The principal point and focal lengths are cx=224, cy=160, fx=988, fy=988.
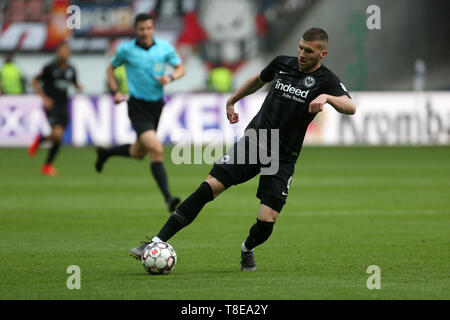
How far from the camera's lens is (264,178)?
7.78 m

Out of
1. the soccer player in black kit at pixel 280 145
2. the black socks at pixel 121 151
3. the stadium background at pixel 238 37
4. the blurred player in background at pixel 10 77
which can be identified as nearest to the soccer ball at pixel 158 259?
the soccer player in black kit at pixel 280 145

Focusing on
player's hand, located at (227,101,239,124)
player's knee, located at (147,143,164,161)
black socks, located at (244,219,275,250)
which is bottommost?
player's knee, located at (147,143,164,161)

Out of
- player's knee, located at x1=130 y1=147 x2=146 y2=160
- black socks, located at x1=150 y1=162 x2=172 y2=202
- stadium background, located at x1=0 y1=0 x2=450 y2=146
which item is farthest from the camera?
stadium background, located at x1=0 y1=0 x2=450 y2=146

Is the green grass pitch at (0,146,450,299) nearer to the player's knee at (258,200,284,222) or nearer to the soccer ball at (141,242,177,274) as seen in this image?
the soccer ball at (141,242,177,274)

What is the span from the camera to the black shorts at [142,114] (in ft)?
40.4

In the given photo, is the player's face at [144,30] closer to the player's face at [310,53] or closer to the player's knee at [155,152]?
the player's knee at [155,152]

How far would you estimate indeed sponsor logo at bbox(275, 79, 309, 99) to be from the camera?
776cm

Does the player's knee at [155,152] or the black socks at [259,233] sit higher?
the black socks at [259,233]

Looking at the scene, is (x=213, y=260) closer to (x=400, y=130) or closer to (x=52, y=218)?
(x=52, y=218)

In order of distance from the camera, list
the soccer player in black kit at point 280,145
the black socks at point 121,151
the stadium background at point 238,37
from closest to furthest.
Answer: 1. the soccer player in black kit at point 280,145
2. the black socks at point 121,151
3. the stadium background at point 238,37

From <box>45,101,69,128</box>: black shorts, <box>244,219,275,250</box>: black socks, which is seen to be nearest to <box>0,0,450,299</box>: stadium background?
<box>244,219,275,250</box>: black socks

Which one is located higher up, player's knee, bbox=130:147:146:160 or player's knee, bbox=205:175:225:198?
player's knee, bbox=205:175:225:198

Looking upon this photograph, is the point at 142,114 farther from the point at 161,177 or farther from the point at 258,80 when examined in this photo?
the point at 258,80
